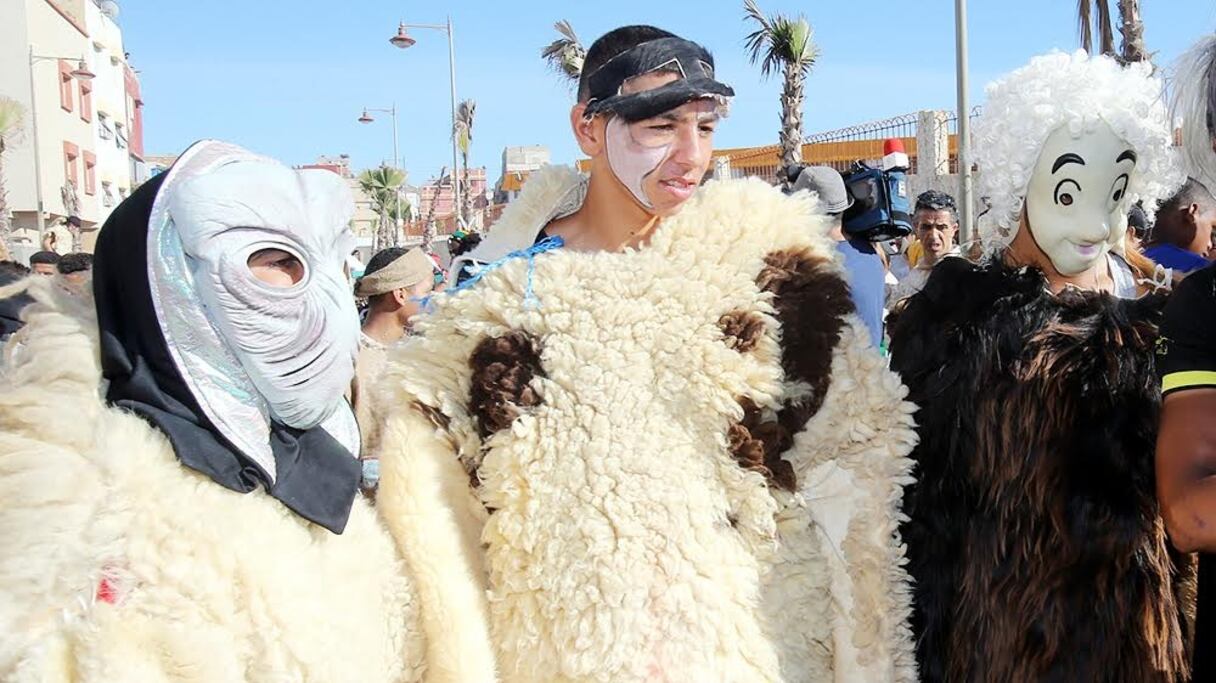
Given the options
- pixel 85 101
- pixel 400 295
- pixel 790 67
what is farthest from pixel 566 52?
pixel 85 101

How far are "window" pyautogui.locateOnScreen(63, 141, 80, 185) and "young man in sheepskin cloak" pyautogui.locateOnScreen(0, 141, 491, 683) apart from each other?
1191 inches

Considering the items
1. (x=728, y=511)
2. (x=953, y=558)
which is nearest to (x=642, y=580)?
(x=728, y=511)

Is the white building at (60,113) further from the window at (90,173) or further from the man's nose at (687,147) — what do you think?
the man's nose at (687,147)

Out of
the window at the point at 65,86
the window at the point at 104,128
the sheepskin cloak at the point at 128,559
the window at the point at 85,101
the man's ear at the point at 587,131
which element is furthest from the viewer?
the window at the point at 104,128

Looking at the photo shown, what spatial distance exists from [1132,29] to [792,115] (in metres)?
4.66

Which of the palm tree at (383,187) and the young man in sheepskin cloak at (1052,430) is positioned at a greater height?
the palm tree at (383,187)

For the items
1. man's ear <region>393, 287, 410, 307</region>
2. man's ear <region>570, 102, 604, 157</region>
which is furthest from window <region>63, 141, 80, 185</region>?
man's ear <region>570, 102, 604, 157</region>

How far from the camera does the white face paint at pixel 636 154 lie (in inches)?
85.4

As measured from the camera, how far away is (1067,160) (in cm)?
215

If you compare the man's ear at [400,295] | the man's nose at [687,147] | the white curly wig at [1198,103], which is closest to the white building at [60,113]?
the man's ear at [400,295]

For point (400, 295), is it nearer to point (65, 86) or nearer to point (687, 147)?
point (687, 147)

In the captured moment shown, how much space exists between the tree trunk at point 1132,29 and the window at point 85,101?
2895cm

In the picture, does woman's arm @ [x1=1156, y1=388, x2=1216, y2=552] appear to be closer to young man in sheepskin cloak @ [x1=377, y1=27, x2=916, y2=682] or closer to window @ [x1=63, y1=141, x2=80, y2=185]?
young man in sheepskin cloak @ [x1=377, y1=27, x2=916, y2=682]

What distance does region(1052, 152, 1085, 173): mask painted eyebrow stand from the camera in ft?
7.05
